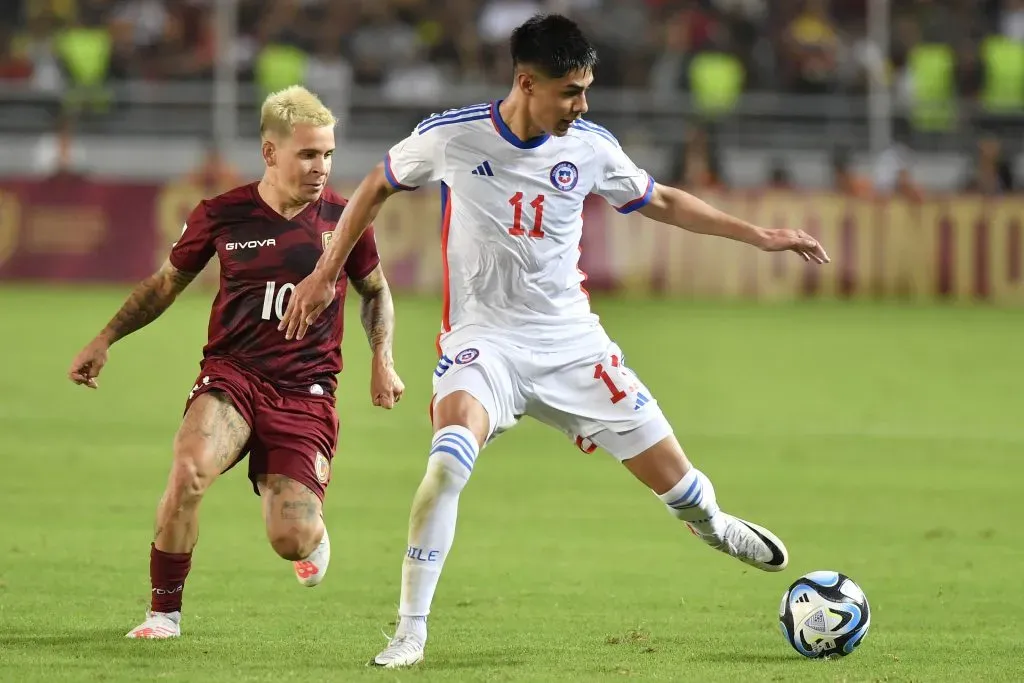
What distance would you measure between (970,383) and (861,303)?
8.16 m

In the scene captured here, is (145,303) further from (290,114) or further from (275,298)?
(290,114)

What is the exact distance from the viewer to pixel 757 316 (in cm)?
2311

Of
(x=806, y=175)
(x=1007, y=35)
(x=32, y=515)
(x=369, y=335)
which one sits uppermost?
(x=1007, y=35)

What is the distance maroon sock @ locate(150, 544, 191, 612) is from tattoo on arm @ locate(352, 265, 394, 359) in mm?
1219

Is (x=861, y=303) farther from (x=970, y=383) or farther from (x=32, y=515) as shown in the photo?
(x=32, y=515)

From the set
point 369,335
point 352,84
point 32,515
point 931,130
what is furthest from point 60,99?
point 369,335

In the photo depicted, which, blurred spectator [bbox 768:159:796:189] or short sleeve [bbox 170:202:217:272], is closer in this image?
short sleeve [bbox 170:202:217:272]

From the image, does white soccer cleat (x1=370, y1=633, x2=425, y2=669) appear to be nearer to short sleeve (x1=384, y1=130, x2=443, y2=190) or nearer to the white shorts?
the white shorts

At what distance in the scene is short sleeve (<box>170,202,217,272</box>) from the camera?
23.2 feet

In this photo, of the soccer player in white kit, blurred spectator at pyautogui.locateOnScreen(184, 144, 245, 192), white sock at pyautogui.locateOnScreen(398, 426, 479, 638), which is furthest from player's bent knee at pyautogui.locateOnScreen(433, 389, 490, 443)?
blurred spectator at pyautogui.locateOnScreen(184, 144, 245, 192)

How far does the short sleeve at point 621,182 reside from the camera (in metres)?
6.93

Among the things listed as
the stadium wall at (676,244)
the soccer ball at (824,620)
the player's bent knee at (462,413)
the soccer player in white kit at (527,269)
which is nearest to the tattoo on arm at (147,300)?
the soccer player in white kit at (527,269)

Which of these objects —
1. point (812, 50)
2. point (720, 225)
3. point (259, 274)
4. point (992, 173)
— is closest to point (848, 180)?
point (992, 173)

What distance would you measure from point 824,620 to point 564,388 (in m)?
1.34
